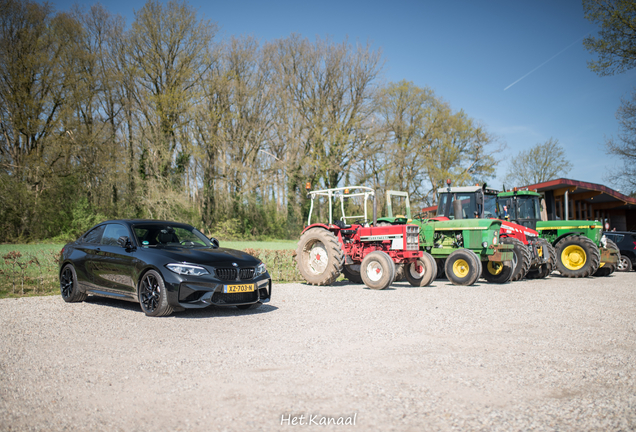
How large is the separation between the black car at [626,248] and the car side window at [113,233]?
18.3 m

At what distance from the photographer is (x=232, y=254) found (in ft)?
27.6

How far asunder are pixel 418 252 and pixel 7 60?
2792 centimetres

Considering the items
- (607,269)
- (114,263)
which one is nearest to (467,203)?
(607,269)

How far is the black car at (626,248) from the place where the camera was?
19469 mm

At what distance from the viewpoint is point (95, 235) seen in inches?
358

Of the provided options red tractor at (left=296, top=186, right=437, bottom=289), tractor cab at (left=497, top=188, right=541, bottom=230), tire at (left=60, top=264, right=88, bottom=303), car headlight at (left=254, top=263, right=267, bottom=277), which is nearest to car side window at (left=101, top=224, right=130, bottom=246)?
tire at (left=60, top=264, right=88, bottom=303)

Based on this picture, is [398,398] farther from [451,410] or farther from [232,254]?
[232,254]

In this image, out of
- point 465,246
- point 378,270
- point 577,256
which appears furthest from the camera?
point 577,256

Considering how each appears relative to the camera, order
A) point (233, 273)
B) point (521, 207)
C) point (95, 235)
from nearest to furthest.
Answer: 1. point (233, 273)
2. point (95, 235)
3. point (521, 207)

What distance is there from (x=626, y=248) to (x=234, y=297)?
18.0 m

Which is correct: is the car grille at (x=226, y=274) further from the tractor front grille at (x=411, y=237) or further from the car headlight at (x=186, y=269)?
the tractor front grille at (x=411, y=237)

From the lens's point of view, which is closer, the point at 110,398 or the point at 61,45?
the point at 110,398

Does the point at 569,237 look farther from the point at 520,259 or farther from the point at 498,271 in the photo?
the point at 498,271

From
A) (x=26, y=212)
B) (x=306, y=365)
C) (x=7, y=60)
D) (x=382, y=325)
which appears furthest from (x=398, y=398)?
(x=7, y=60)
